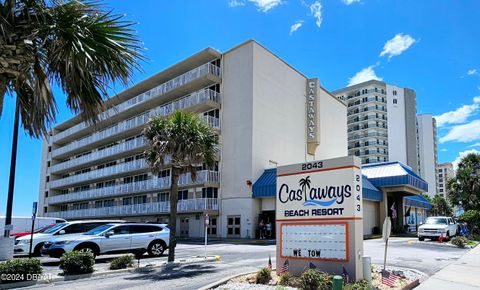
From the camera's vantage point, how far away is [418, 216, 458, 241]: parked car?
89.5 ft

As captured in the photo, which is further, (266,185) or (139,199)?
(139,199)

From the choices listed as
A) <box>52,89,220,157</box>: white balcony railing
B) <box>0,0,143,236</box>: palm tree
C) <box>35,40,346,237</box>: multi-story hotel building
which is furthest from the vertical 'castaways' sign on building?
<box>0,0,143,236</box>: palm tree

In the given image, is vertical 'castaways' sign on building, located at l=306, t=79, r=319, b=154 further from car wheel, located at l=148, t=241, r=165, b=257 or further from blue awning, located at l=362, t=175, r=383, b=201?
car wheel, located at l=148, t=241, r=165, b=257

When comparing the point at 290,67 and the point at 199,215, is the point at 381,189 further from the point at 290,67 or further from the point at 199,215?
the point at 199,215

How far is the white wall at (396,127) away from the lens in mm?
100562

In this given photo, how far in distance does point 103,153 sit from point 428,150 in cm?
10100

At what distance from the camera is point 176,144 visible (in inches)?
672

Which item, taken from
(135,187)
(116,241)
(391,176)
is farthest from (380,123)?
(116,241)

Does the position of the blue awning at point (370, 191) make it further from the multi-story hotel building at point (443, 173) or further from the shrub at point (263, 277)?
the multi-story hotel building at point (443, 173)

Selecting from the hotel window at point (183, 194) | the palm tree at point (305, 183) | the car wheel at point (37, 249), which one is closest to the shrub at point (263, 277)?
the palm tree at point (305, 183)

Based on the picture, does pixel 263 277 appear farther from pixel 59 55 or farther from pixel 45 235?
pixel 45 235

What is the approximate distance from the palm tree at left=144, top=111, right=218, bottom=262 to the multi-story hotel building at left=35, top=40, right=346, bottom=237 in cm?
931

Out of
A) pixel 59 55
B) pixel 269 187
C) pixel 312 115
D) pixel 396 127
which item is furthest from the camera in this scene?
pixel 396 127

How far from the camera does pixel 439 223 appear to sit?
93.6 ft
